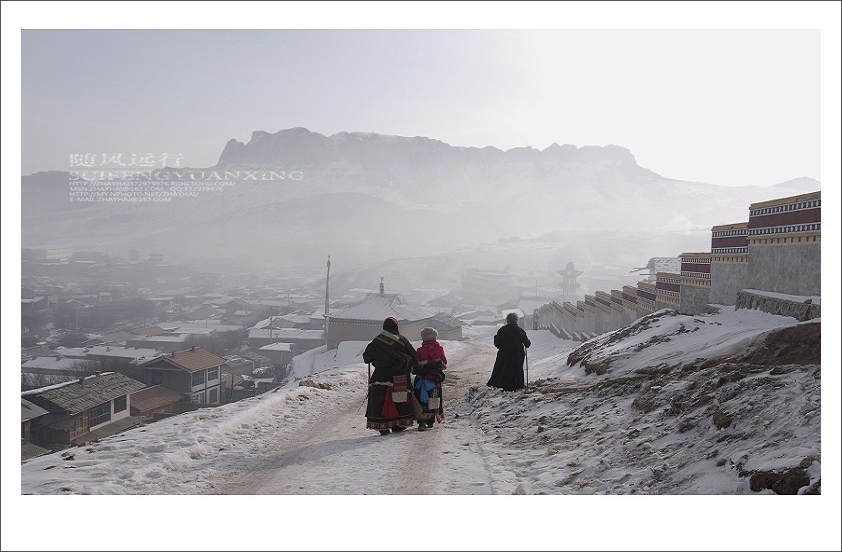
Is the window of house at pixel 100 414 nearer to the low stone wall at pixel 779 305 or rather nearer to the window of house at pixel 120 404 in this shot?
the window of house at pixel 120 404

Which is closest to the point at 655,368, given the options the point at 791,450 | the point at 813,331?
the point at 813,331

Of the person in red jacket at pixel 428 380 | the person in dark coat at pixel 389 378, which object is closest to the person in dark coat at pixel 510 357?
the person in red jacket at pixel 428 380

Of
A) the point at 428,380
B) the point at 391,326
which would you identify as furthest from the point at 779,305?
the point at 391,326

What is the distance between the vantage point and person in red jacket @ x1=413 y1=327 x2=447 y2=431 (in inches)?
310

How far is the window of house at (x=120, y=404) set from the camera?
16484 mm

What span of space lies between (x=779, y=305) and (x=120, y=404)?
16.9 meters

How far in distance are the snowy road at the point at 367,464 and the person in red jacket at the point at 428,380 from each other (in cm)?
22

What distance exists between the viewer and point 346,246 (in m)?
98.1

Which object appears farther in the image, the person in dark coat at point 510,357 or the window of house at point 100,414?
the window of house at point 100,414

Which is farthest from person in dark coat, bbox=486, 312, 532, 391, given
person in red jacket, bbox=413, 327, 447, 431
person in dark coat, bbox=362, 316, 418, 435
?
person in dark coat, bbox=362, 316, 418, 435

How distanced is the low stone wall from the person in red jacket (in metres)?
5.04

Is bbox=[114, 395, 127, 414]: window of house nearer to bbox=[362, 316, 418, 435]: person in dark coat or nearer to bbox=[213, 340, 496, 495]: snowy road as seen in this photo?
bbox=[213, 340, 496, 495]: snowy road

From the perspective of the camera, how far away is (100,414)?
1589cm

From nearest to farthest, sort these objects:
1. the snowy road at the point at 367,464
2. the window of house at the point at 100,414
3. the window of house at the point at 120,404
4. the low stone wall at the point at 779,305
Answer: the snowy road at the point at 367,464, the low stone wall at the point at 779,305, the window of house at the point at 100,414, the window of house at the point at 120,404
